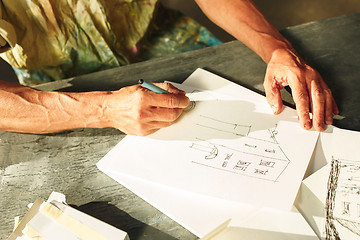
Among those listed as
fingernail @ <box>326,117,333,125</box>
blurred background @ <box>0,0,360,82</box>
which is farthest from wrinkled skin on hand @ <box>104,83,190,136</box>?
blurred background @ <box>0,0,360,82</box>

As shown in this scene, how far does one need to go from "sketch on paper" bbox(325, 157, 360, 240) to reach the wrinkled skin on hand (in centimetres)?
34

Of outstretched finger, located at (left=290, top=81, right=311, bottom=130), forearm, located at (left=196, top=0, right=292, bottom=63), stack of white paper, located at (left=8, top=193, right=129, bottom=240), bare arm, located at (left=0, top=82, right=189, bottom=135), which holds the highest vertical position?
forearm, located at (left=196, top=0, right=292, bottom=63)

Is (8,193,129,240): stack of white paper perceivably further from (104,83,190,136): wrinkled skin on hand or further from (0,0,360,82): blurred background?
(0,0,360,82): blurred background

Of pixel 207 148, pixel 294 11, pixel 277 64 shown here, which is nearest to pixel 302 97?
pixel 277 64

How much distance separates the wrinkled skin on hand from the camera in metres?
0.78

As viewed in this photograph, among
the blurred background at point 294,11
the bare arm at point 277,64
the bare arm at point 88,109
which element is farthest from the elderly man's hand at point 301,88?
the blurred background at point 294,11

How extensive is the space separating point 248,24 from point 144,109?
0.42 metres

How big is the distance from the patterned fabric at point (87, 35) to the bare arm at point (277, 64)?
0.21 meters

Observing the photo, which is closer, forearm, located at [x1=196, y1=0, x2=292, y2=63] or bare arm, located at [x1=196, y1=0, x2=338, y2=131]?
bare arm, located at [x1=196, y1=0, x2=338, y2=131]

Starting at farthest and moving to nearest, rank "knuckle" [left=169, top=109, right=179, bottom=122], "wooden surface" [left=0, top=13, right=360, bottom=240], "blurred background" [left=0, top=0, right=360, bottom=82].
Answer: "blurred background" [left=0, top=0, right=360, bottom=82]
"knuckle" [left=169, top=109, right=179, bottom=122]
"wooden surface" [left=0, top=13, right=360, bottom=240]

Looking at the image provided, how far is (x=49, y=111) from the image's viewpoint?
0.86 m

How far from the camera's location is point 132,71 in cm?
100

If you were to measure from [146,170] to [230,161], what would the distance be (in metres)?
0.17

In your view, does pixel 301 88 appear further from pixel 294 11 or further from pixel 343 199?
pixel 294 11
